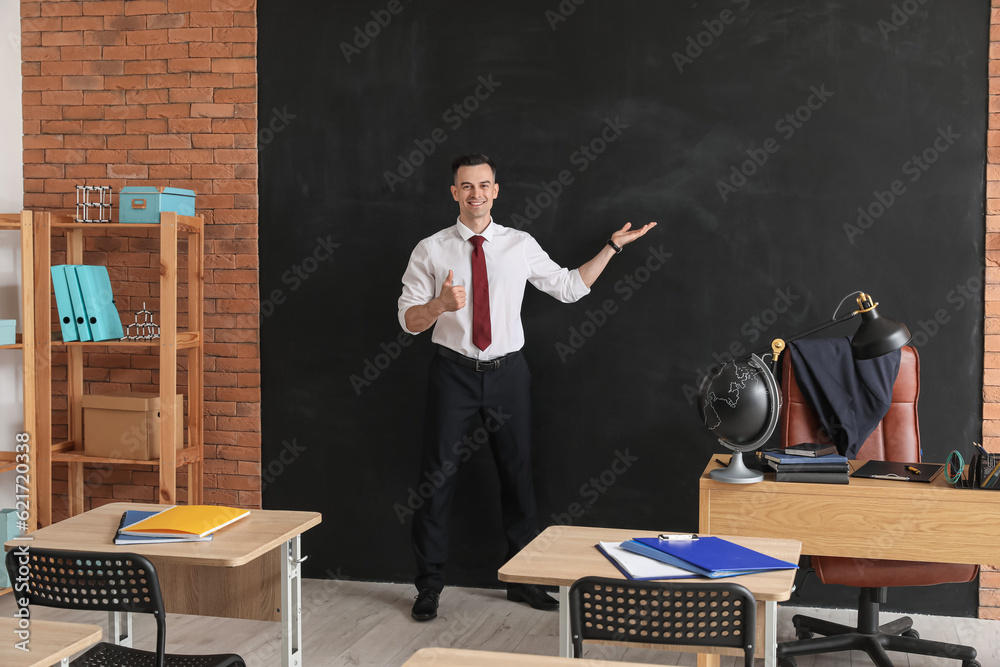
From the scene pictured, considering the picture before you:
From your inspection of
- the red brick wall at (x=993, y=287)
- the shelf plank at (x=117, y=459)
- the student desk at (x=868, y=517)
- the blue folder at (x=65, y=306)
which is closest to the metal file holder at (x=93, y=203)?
the blue folder at (x=65, y=306)

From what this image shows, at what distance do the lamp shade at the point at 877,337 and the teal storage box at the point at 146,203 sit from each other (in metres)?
3.12

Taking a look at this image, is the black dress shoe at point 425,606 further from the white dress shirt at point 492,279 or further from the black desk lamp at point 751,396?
the black desk lamp at point 751,396

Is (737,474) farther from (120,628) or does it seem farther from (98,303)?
(98,303)

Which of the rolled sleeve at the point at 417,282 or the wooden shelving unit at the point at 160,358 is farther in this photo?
the wooden shelving unit at the point at 160,358

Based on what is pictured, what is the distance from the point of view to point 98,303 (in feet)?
14.6

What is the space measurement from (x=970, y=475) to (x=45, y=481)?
4050 millimetres

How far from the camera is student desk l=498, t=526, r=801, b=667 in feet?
6.97

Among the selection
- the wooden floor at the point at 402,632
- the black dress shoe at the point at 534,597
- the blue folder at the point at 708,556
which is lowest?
the wooden floor at the point at 402,632

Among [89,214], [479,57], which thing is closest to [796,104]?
[479,57]

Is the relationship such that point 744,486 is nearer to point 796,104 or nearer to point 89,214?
point 796,104

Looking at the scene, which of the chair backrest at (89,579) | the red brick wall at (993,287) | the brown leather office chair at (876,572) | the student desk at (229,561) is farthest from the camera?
the red brick wall at (993,287)

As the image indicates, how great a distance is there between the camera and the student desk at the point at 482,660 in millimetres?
1674

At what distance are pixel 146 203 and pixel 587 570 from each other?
310 cm

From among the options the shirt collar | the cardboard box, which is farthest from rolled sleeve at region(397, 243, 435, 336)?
the cardboard box
